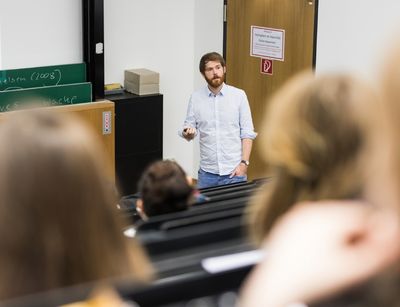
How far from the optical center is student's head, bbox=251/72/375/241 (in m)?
1.29

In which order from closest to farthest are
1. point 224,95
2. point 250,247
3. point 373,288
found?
point 373,288, point 250,247, point 224,95

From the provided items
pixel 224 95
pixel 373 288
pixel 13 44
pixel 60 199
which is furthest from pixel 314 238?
pixel 13 44

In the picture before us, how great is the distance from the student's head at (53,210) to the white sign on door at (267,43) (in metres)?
5.33

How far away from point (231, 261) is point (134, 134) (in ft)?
17.6

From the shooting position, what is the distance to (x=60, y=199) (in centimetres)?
131

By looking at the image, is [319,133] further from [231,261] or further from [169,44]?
[169,44]

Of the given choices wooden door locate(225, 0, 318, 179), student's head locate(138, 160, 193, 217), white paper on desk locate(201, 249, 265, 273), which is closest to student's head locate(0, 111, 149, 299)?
white paper on desk locate(201, 249, 265, 273)

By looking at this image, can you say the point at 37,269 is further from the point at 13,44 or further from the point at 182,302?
the point at 13,44

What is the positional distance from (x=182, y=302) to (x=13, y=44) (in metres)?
5.17

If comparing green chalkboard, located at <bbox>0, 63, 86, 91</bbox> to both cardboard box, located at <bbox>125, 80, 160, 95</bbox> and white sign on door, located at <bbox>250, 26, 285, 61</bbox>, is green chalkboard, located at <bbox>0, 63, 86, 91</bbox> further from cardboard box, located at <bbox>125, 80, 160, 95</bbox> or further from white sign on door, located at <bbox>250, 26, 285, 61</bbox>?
white sign on door, located at <bbox>250, 26, 285, 61</bbox>

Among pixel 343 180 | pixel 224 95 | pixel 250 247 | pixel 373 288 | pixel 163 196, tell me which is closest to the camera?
pixel 373 288

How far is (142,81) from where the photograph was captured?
6.75 metres

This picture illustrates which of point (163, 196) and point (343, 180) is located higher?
point (343, 180)

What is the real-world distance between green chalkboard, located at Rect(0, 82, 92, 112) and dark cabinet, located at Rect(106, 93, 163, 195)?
28 cm
